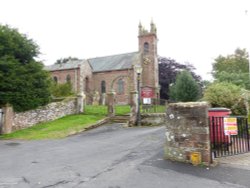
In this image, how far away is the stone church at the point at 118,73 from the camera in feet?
130

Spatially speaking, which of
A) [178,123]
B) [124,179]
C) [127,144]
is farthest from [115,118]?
[124,179]

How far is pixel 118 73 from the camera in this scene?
133 ft

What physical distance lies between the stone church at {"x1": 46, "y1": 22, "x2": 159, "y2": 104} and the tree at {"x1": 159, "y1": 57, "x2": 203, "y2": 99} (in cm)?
710

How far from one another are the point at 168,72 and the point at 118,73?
14.2 metres

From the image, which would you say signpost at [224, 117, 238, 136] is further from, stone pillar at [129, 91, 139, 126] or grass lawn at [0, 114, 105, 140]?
stone pillar at [129, 91, 139, 126]

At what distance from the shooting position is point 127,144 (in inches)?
391

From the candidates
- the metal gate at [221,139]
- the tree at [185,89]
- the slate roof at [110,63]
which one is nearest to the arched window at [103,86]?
the slate roof at [110,63]

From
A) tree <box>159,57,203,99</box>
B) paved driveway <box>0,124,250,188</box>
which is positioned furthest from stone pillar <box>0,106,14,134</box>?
tree <box>159,57,203,99</box>

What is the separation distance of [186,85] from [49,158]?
1212 inches

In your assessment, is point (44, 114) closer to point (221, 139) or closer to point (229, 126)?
point (221, 139)

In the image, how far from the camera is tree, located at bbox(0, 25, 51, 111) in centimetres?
1612

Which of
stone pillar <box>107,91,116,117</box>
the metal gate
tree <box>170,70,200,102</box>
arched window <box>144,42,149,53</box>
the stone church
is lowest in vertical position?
the metal gate

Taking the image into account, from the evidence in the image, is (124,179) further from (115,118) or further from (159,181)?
(115,118)

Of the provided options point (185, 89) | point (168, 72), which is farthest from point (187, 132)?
point (168, 72)
